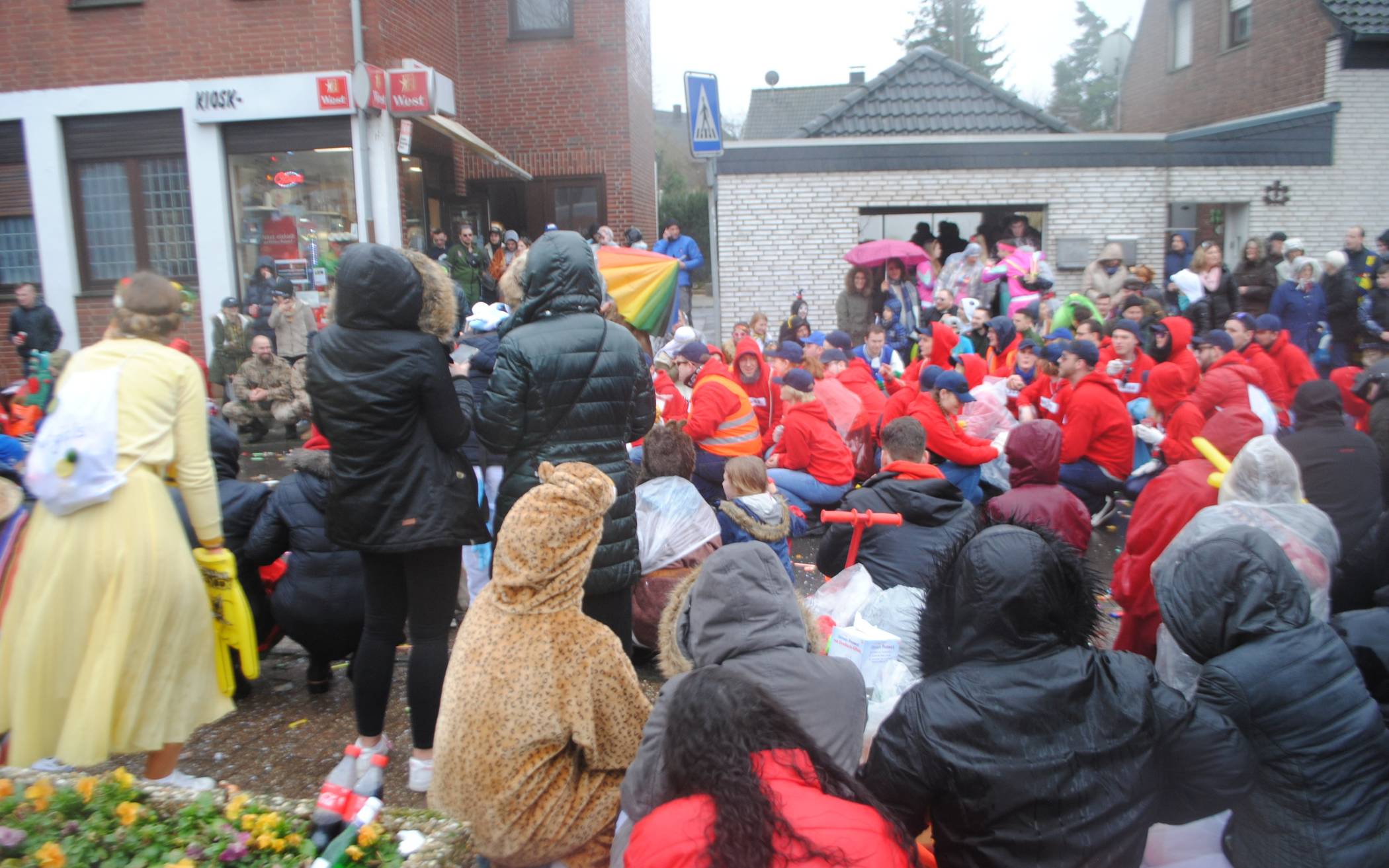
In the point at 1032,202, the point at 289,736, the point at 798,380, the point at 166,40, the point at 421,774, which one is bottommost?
the point at 289,736

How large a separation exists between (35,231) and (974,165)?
44.8ft

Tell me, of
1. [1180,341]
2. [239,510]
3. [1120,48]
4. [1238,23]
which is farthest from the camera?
[1120,48]

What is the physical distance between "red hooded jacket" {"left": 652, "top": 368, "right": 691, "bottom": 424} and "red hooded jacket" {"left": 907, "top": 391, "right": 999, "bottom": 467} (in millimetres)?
1752

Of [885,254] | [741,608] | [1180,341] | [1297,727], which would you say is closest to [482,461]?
[741,608]

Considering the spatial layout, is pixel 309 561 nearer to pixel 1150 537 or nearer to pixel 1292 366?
pixel 1150 537

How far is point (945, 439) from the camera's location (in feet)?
22.5

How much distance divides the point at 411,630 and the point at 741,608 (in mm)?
1399

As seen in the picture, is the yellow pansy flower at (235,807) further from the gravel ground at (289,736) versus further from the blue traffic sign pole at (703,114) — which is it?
the blue traffic sign pole at (703,114)

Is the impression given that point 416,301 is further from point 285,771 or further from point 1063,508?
point 1063,508

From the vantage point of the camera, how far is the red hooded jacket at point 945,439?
6863mm

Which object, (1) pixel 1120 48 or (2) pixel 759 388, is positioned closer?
(2) pixel 759 388

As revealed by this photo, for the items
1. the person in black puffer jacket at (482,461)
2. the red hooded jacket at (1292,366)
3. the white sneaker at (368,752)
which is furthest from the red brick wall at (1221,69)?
the white sneaker at (368,752)

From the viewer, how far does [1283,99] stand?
18.3 m

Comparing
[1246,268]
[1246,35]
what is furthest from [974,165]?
[1246,35]
